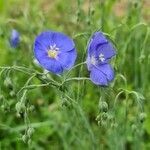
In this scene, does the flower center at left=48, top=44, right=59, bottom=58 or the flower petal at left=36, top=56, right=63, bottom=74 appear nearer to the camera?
the flower petal at left=36, top=56, right=63, bottom=74

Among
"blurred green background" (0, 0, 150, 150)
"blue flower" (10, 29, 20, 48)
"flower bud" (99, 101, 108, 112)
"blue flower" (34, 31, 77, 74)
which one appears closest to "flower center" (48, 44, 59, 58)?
"blue flower" (34, 31, 77, 74)

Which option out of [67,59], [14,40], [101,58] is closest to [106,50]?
[101,58]

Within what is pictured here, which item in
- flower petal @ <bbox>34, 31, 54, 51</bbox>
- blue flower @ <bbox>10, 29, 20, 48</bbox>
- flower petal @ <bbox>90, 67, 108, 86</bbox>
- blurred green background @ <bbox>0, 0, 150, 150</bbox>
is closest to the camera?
flower petal @ <bbox>90, 67, 108, 86</bbox>

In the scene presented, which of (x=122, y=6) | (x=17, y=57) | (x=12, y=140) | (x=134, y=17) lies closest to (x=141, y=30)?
(x=134, y=17)

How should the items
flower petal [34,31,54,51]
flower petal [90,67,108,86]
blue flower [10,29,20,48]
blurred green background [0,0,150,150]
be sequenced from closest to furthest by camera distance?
flower petal [90,67,108,86] → flower petal [34,31,54,51] → blurred green background [0,0,150,150] → blue flower [10,29,20,48]

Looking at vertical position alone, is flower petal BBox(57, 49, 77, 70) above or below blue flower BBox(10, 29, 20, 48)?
above

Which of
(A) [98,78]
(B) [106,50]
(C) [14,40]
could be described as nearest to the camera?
(A) [98,78]

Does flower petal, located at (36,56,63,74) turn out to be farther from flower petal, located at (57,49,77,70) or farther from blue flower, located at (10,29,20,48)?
blue flower, located at (10,29,20,48)

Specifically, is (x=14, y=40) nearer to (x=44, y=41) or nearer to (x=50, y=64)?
(x=44, y=41)

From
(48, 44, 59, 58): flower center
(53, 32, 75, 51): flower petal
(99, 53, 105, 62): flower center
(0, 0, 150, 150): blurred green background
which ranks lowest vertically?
(0, 0, 150, 150): blurred green background
